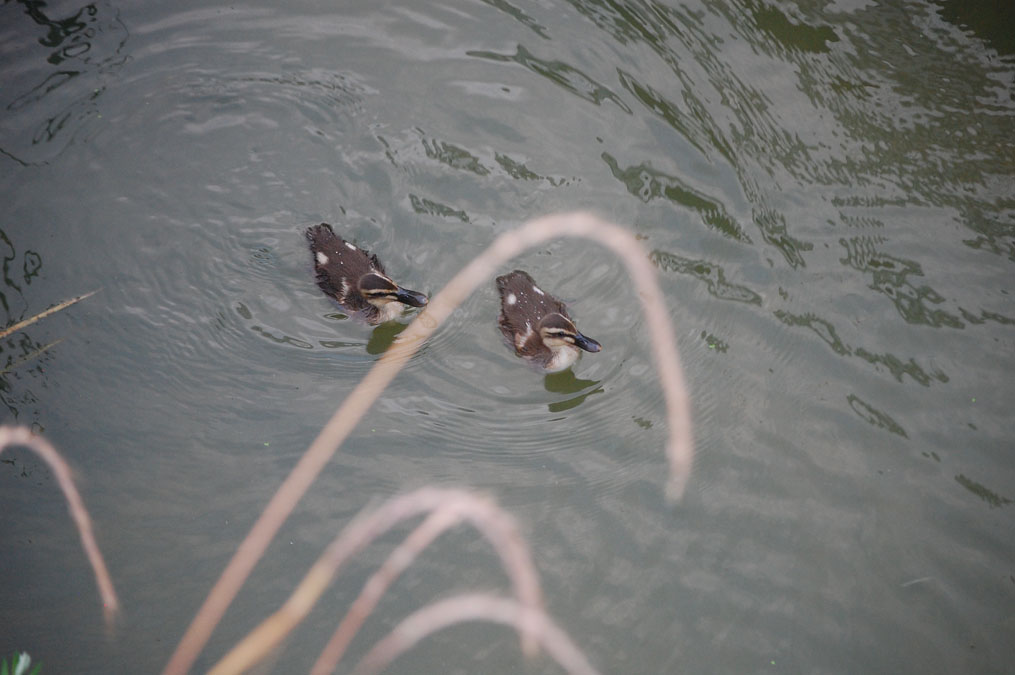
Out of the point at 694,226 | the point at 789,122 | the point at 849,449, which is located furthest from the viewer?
the point at 789,122

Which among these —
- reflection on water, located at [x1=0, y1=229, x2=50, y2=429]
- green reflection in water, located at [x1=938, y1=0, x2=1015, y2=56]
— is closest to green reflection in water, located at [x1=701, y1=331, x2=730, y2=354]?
green reflection in water, located at [x1=938, y1=0, x2=1015, y2=56]

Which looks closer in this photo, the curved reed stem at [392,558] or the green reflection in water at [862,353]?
the curved reed stem at [392,558]

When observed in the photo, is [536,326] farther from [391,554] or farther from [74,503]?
[74,503]

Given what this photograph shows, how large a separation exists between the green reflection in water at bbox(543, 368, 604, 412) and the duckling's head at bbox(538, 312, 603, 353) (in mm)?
245

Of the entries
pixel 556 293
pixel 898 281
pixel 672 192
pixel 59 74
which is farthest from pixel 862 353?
pixel 59 74

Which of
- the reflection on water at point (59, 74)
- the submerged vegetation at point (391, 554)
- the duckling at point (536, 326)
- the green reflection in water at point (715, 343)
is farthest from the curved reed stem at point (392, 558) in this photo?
the reflection on water at point (59, 74)

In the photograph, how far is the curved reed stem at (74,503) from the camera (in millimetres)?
3949

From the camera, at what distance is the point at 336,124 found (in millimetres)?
5441

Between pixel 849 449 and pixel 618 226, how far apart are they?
1.83m

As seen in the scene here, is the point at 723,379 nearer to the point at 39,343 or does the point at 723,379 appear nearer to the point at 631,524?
the point at 631,524

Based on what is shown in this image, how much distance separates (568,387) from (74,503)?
262cm

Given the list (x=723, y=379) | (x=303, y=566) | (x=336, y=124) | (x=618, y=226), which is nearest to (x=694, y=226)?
(x=618, y=226)

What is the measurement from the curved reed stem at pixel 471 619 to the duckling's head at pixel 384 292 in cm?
159

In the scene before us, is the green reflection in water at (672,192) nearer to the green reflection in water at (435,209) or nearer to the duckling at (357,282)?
the green reflection in water at (435,209)
